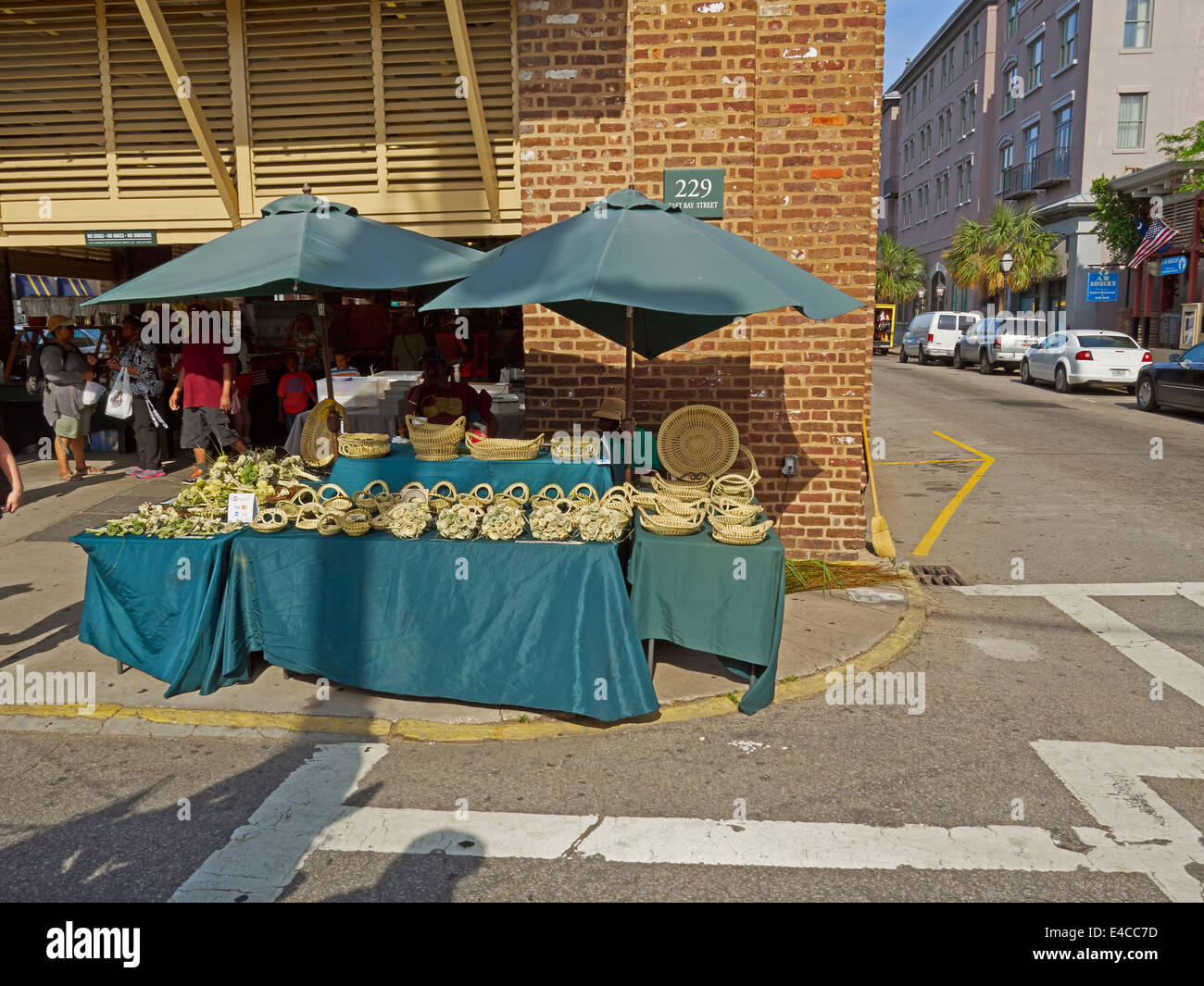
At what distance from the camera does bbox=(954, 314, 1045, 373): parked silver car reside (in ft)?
93.7

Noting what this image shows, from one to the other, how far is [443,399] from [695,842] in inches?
185

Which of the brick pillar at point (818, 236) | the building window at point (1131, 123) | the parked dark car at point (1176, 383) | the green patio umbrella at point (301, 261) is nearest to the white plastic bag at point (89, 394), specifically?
the green patio umbrella at point (301, 261)

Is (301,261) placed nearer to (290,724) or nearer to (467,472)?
(467,472)

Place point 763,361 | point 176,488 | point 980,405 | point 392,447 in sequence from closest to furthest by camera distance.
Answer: point 392,447
point 763,361
point 176,488
point 980,405

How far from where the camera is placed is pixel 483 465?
21.7 feet

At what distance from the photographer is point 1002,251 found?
126 ft

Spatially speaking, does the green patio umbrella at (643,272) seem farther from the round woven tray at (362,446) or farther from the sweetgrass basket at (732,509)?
the round woven tray at (362,446)

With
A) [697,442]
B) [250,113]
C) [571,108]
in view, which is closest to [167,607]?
[697,442]

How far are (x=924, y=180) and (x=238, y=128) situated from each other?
5493cm

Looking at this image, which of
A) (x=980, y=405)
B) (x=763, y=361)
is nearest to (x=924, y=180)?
(x=980, y=405)

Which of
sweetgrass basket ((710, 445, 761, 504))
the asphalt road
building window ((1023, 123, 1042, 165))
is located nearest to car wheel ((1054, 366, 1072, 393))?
the asphalt road

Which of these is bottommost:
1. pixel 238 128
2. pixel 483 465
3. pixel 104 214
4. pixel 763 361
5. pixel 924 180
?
pixel 483 465
